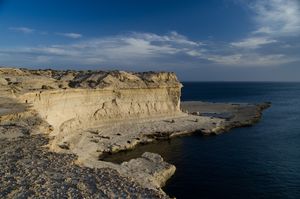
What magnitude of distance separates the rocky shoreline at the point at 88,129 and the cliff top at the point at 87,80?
0.14 metres

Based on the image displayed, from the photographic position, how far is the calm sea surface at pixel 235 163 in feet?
90.8

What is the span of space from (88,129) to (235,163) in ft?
65.6

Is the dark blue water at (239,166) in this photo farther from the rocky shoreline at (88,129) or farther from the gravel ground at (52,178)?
the gravel ground at (52,178)

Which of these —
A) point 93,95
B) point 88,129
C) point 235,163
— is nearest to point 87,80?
point 93,95

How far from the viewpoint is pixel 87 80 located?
53.5m

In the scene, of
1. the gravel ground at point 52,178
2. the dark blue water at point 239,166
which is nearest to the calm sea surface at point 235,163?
the dark blue water at point 239,166

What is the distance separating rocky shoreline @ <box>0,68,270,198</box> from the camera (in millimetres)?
16531

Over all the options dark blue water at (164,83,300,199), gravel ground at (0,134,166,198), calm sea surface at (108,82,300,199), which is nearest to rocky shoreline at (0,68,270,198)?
gravel ground at (0,134,166,198)

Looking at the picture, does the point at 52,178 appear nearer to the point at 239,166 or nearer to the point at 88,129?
the point at 239,166

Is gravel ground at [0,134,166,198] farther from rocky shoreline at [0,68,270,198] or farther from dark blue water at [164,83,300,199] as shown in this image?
dark blue water at [164,83,300,199]

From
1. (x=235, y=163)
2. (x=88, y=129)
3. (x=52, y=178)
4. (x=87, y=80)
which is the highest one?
(x=87, y=80)

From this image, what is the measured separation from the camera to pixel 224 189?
27.9 metres

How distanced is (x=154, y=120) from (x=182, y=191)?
28.8 m

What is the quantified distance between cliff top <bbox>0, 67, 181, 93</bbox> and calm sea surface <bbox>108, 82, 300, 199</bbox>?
13357 mm
